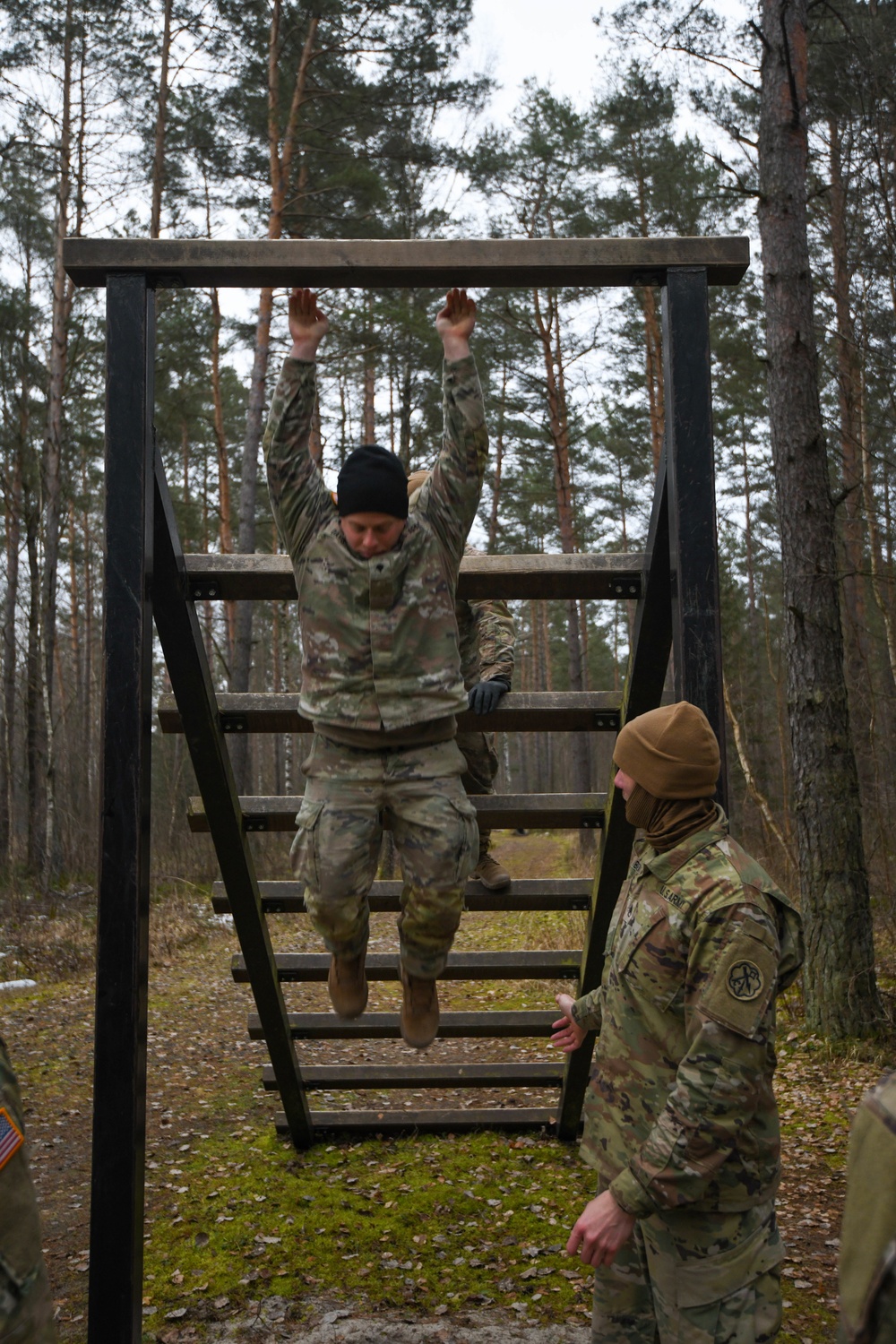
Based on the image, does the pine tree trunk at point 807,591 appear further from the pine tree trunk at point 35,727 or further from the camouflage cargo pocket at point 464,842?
the pine tree trunk at point 35,727

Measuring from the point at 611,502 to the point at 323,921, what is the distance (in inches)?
1024

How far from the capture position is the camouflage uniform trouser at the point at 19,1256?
4.67ft

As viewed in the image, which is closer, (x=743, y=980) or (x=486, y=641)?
(x=743, y=980)

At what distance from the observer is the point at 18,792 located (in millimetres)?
25500

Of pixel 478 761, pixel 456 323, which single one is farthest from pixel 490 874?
pixel 456 323

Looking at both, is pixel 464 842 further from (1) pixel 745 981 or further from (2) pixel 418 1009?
(1) pixel 745 981

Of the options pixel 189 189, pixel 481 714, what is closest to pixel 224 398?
pixel 189 189

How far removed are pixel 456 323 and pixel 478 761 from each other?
2168mm

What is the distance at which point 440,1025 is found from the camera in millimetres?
5223

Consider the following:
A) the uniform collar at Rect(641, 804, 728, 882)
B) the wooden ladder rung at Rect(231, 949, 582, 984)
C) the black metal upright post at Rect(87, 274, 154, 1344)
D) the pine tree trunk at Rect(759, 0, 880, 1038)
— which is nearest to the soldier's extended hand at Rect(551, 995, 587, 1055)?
the uniform collar at Rect(641, 804, 728, 882)

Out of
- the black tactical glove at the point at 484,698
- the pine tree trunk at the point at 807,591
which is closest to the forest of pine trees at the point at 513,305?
the pine tree trunk at the point at 807,591

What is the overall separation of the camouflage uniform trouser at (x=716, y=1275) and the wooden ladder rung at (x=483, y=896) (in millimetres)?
2055

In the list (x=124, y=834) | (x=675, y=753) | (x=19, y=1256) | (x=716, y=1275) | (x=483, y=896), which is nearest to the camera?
(x=19, y=1256)

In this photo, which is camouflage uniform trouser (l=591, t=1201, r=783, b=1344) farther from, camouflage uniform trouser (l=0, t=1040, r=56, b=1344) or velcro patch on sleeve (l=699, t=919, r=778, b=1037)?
camouflage uniform trouser (l=0, t=1040, r=56, b=1344)
